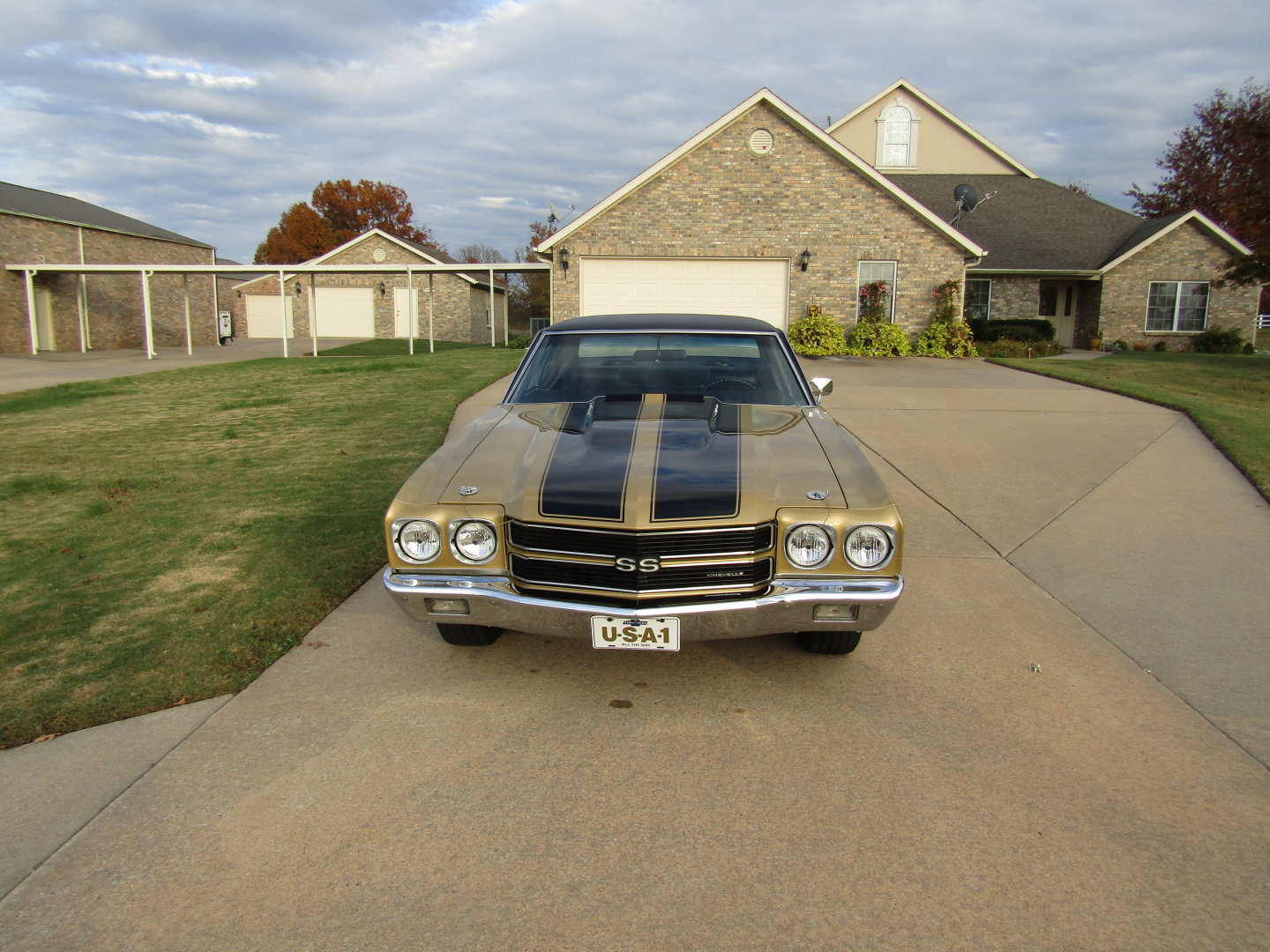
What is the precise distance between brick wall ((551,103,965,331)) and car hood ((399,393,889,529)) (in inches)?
649

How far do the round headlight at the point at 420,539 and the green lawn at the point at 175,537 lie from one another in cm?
103

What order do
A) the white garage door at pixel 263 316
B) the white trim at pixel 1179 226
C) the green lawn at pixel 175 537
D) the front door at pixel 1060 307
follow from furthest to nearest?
the white garage door at pixel 263 316 < the front door at pixel 1060 307 < the white trim at pixel 1179 226 < the green lawn at pixel 175 537

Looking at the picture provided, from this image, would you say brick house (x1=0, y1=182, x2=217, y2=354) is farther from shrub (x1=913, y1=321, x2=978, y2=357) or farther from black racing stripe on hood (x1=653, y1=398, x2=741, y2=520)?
black racing stripe on hood (x1=653, y1=398, x2=741, y2=520)

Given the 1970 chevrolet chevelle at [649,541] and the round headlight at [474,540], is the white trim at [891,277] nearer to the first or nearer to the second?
the 1970 chevrolet chevelle at [649,541]

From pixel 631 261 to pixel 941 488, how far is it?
46.0 ft

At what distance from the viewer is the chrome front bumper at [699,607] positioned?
3.28 m

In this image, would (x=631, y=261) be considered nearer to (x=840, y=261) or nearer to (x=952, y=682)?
(x=840, y=261)

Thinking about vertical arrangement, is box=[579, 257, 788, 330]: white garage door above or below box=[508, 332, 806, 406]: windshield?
above

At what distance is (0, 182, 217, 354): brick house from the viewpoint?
25.9m

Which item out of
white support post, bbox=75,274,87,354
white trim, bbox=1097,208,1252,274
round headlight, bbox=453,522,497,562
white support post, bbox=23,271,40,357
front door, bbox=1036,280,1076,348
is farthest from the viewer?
white support post, bbox=75,274,87,354

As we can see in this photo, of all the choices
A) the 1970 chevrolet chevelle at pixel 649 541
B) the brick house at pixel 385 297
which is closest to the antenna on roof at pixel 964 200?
the brick house at pixel 385 297

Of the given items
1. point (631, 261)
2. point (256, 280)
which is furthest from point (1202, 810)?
point (256, 280)

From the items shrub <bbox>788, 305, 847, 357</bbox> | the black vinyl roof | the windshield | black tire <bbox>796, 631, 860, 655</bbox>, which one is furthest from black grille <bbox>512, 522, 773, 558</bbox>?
shrub <bbox>788, 305, 847, 357</bbox>

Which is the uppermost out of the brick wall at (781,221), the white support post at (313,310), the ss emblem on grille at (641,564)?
the brick wall at (781,221)
